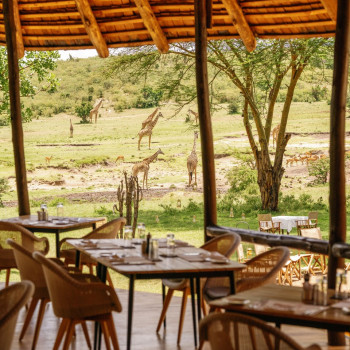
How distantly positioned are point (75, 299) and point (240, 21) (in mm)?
3572

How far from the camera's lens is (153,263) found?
3975 mm

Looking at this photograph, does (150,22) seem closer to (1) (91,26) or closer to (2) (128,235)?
(1) (91,26)

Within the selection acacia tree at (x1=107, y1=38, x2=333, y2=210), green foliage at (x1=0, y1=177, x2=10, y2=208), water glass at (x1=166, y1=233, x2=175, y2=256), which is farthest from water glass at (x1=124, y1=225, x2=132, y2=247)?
green foliage at (x1=0, y1=177, x2=10, y2=208)

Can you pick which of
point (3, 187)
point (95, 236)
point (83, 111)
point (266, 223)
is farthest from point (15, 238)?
point (83, 111)

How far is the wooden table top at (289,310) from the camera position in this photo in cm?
289

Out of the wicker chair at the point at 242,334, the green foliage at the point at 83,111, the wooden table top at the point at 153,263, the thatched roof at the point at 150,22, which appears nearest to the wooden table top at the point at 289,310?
the wicker chair at the point at 242,334

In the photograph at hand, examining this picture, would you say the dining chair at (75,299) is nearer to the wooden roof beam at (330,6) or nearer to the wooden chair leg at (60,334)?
the wooden chair leg at (60,334)

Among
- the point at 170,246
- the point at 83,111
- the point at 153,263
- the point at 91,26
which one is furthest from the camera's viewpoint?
the point at 83,111

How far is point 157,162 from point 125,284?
39.4 feet

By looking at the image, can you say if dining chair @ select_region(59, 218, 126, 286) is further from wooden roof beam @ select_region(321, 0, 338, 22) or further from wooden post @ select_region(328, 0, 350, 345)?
wooden roof beam @ select_region(321, 0, 338, 22)

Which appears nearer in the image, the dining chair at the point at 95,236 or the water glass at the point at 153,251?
the water glass at the point at 153,251

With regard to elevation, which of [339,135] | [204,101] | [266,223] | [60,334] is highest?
[204,101]

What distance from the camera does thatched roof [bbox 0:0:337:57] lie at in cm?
643

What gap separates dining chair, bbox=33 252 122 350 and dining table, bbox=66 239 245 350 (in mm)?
169
